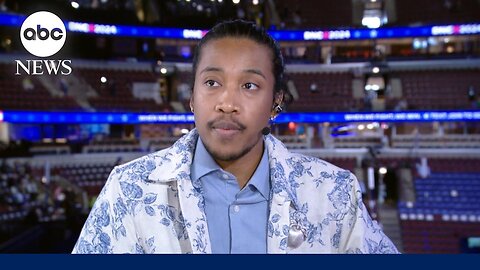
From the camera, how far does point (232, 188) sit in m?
0.98

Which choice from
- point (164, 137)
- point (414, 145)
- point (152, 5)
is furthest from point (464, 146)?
point (152, 5)

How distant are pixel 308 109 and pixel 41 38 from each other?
10.2ft

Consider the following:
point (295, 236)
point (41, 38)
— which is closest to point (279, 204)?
point (295, 236)

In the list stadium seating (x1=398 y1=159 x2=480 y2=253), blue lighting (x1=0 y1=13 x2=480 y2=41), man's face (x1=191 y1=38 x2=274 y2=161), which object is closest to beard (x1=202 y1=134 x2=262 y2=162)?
man's face (x1=191 y1=38 x2=274 y2=161)

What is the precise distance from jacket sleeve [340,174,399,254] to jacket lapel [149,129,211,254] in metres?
0.27

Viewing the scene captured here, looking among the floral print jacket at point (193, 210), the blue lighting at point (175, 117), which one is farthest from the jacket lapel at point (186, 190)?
the blue lighting at point (175, 117)

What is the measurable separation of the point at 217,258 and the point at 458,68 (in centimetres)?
540

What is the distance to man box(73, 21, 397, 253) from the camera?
3.02 feet

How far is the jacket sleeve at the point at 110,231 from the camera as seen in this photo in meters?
0.91

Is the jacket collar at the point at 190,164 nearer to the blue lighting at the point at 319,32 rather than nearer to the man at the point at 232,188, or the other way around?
the man at the point at 232,188

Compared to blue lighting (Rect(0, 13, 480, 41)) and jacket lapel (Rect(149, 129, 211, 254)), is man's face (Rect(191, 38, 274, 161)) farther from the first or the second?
blue lighting (Rect(0, 13, 480, 41))

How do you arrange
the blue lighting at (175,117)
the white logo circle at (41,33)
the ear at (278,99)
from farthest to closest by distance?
the blue lighting at (175,117) → the white logo circle at (41,33) → the ear at (278,99)

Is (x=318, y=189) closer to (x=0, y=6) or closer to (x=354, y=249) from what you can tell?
(x=354, y=249)

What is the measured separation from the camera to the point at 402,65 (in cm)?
571
